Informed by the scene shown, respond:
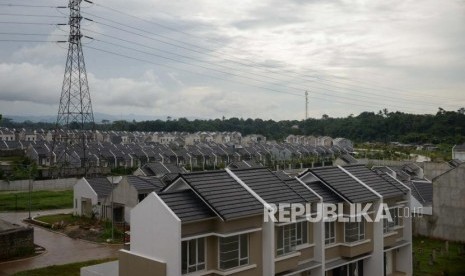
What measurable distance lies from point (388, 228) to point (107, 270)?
1159 centimetres

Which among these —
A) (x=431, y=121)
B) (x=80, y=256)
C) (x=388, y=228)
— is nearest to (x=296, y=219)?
(x=388, y=228)

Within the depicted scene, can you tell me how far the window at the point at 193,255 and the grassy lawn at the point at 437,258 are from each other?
38.0 feet

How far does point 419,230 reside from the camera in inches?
1073

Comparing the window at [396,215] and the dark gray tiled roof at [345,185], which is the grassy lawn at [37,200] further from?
the window at [396,215]

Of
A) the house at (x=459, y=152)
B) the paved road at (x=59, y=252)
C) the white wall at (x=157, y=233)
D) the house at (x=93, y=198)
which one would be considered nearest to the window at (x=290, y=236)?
the white wall at (x=157, y=233)

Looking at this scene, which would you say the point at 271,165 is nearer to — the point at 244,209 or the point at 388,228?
the point at 388,228

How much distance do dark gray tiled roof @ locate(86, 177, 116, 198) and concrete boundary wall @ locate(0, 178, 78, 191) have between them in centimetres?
1532

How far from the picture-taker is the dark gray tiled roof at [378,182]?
18.7 metres

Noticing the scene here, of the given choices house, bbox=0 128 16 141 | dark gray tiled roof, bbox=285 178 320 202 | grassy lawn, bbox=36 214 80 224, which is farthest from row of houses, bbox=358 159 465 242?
house, bbox=0 128 16 141

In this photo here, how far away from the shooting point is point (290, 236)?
1532 centimetres

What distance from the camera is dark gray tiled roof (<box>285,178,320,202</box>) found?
52.5ft

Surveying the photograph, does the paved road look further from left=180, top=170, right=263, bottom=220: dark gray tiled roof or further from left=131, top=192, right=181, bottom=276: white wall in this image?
left=180, top=170, right=263, bottom=220: dark gray tiled roof

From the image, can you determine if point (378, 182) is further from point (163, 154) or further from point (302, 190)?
point (163, 154)

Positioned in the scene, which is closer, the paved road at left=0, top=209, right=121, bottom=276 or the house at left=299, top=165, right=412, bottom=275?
the house at left=299, top=165, right=412, bottom=275
